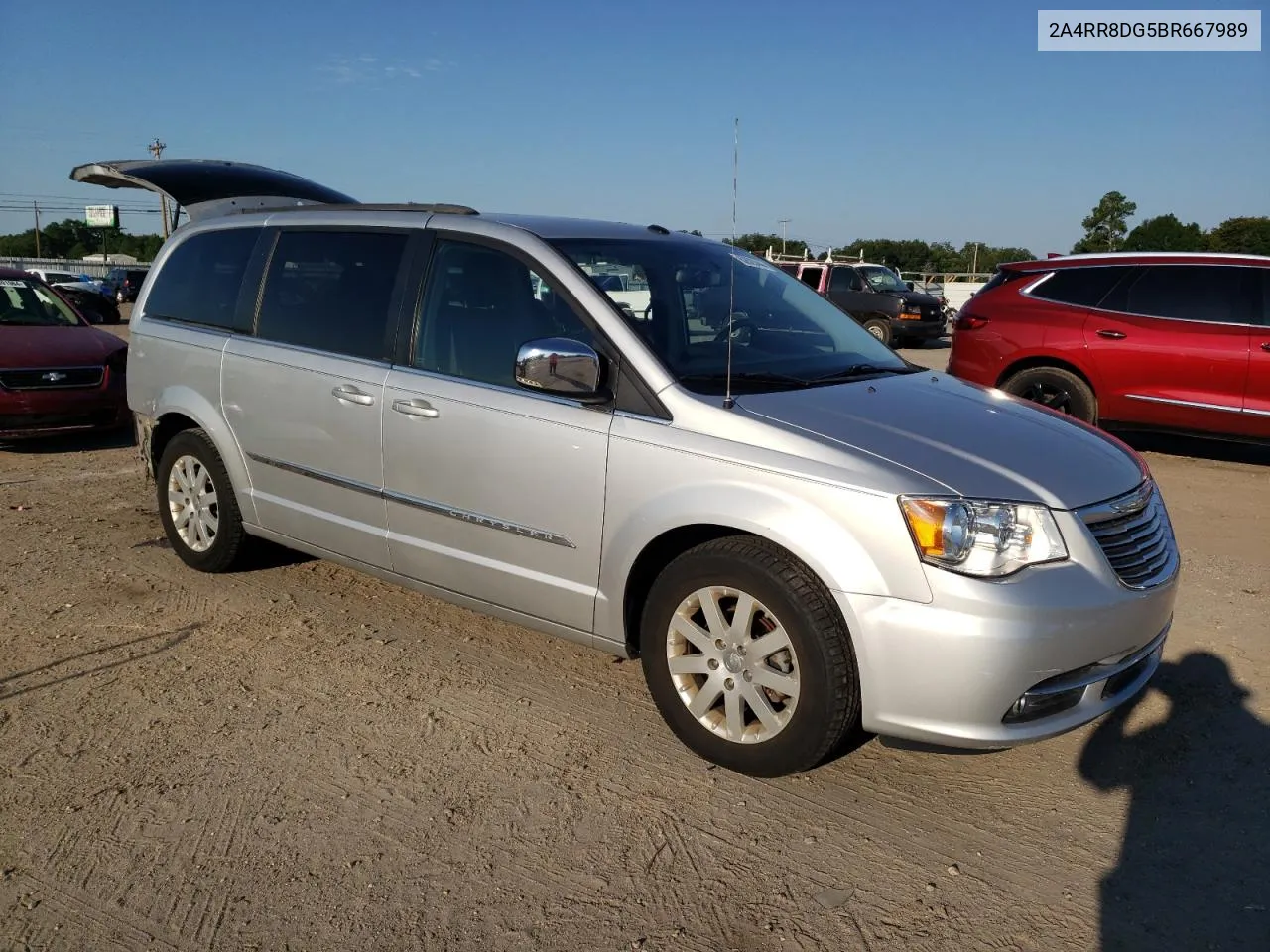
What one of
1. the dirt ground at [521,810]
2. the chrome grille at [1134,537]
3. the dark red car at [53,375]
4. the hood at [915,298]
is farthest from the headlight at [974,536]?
the hood at [915,298]

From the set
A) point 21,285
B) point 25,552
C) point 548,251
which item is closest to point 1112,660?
point 548,251

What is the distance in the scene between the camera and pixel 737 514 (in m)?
3.19

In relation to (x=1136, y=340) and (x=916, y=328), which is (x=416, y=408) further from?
(x=916, y=328)

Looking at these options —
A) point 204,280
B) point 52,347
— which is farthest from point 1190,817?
point 52,347

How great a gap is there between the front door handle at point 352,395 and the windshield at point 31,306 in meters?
6.26

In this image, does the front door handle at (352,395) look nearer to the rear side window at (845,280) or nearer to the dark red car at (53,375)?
the dark red car at (53,375)

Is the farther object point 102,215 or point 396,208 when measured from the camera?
point 102,215

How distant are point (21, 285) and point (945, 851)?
9.62m

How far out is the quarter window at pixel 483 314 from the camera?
12.6 ft

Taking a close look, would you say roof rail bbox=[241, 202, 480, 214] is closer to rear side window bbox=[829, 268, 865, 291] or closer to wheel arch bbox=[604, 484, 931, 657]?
wheel arch bbox=[604, 484, 931, 657]

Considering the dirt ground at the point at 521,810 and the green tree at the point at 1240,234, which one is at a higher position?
the green tree at the point at 1240,234

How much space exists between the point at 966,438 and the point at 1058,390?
5.88 m

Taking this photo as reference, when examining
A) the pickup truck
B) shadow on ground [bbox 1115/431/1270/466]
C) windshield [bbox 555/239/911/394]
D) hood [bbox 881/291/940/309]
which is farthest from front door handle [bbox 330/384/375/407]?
hood [bbox 881/291/940/309]

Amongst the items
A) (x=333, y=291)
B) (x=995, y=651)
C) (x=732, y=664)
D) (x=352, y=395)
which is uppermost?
(x=333, y=291)
